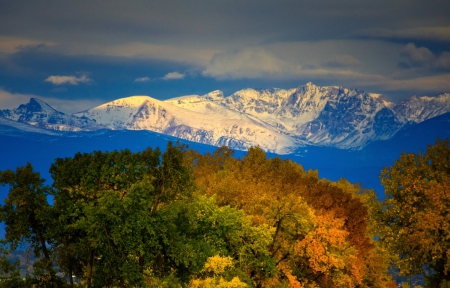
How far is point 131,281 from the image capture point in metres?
50.6

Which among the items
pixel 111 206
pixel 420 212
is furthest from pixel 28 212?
pixel 420 212

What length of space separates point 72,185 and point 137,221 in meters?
9.25

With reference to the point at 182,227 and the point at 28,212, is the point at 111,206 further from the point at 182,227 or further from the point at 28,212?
the point at 28,212

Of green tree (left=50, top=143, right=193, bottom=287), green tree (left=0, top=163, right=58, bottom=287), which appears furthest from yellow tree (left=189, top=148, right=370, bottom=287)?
green tree (left=0, top=163, right=58, bottom=287)

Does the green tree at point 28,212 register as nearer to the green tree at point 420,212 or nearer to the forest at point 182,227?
the forest at point 182,227

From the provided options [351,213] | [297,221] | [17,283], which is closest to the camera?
[17,283]

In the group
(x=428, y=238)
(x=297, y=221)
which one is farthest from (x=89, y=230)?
(x=428, y=238)

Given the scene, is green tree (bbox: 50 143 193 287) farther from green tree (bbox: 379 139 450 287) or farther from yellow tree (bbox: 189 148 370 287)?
green tree (bbox: 379 139 450 287)

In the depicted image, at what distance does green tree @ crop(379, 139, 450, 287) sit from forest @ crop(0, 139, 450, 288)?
14 centimetres

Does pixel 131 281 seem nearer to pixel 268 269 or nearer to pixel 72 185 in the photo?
pixel 72 185

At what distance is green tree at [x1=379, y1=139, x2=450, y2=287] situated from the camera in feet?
214

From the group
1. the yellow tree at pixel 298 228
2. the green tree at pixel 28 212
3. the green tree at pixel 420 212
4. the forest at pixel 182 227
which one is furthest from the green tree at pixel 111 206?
the green tree at pixel 420 212

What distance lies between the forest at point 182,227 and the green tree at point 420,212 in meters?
0.14

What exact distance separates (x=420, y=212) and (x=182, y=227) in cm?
2643
